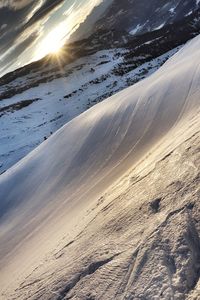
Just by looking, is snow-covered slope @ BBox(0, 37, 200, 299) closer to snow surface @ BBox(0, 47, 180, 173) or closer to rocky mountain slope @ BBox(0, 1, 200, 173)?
rocky mountain slope @ BBox(0, 1, 200, 173)

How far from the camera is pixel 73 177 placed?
10797mm

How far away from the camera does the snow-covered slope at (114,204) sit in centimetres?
534

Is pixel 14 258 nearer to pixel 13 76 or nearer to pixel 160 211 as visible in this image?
pixel 160 211

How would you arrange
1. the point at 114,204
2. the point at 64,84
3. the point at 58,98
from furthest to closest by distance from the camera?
the point at 64,84 < the point at 58,98 < the point at 114,204

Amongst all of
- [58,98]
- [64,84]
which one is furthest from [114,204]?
[64,84]

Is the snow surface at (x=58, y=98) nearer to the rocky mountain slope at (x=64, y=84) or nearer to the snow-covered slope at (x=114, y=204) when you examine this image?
the rocky mountain slope at (x=64, y=84)

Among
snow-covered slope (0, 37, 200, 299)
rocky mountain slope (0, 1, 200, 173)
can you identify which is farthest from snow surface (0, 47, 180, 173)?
snow-covered slope (0, 37, 200, 299)

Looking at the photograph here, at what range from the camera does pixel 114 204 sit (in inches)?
274

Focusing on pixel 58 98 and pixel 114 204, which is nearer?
pixel 114 204

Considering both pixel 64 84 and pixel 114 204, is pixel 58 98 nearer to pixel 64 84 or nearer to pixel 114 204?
pixel 64 84

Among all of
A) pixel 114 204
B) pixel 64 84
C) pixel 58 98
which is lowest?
pixel 114 204

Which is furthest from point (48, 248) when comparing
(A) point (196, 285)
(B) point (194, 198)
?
(A) point (196, 285)

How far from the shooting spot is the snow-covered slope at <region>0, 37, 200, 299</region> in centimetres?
534

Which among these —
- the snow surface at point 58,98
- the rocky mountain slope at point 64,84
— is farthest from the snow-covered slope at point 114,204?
the snow surface at point 58,98
